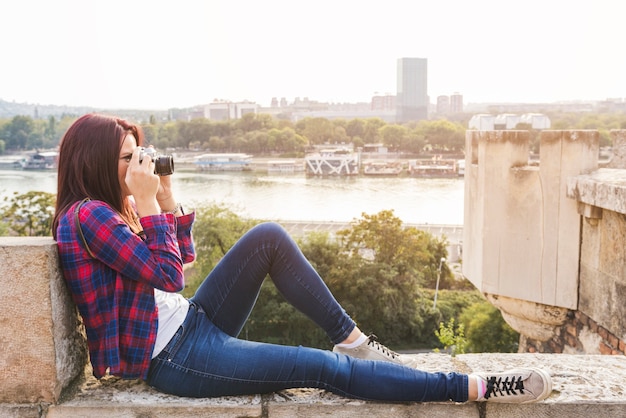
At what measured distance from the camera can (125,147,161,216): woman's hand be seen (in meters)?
1.38

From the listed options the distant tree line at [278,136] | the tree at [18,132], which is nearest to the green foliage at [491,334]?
the distant tree line at [278,136]

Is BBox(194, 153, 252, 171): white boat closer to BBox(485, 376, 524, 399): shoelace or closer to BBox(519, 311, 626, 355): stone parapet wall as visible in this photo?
BBox(519, 311, 626, 355): stone parapet wall

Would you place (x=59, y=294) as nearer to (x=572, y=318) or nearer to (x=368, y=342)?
(x=368, y=342)

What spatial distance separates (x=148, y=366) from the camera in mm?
1367

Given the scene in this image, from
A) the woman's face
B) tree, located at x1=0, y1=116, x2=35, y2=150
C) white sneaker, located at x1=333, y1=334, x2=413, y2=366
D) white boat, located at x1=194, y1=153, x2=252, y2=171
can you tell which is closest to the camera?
the woman's face

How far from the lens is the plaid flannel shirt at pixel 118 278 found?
51.5 inches

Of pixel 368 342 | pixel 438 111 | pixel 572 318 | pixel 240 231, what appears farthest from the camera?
pixel 438 111

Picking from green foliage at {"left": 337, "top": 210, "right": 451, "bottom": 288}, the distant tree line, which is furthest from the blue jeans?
the distant tree line

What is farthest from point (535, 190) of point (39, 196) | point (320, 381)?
point (39, 196)

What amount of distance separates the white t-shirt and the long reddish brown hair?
0.77 feet

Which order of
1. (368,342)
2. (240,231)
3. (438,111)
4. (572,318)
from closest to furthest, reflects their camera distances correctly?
(368,342), (572,318), (240,231), (438,111)

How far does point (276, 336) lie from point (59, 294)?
1427 centimetres

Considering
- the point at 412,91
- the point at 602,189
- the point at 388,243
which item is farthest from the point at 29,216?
the point at 412,91

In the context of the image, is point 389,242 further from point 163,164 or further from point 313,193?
point 313,193
